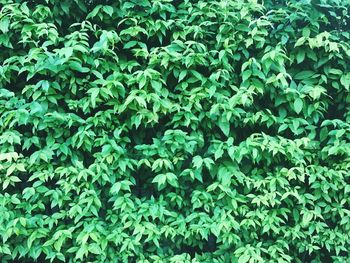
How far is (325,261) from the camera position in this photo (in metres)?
3.16

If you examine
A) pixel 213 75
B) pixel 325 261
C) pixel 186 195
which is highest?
pixel 213 75

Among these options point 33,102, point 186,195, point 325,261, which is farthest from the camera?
point 325,261

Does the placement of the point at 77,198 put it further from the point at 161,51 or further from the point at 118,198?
the point at 161,51

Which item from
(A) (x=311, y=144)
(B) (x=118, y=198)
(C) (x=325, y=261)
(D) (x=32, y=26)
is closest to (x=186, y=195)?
(B) (x=118, y=198)

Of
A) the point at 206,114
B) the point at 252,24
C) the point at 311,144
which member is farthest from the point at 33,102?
the point at 311,144

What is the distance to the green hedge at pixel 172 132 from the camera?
9.06ft

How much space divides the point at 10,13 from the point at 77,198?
1405 mm

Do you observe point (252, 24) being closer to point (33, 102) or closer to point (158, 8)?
point (158, 8)

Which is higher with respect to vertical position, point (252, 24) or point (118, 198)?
point (252, 24)

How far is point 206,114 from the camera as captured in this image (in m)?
2.89

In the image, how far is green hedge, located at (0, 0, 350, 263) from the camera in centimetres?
276

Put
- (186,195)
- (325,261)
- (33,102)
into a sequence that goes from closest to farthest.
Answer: (33,102) → (186,195) → (325,261)

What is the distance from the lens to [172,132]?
9.27ft

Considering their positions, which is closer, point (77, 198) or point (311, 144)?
point (77, 198)
